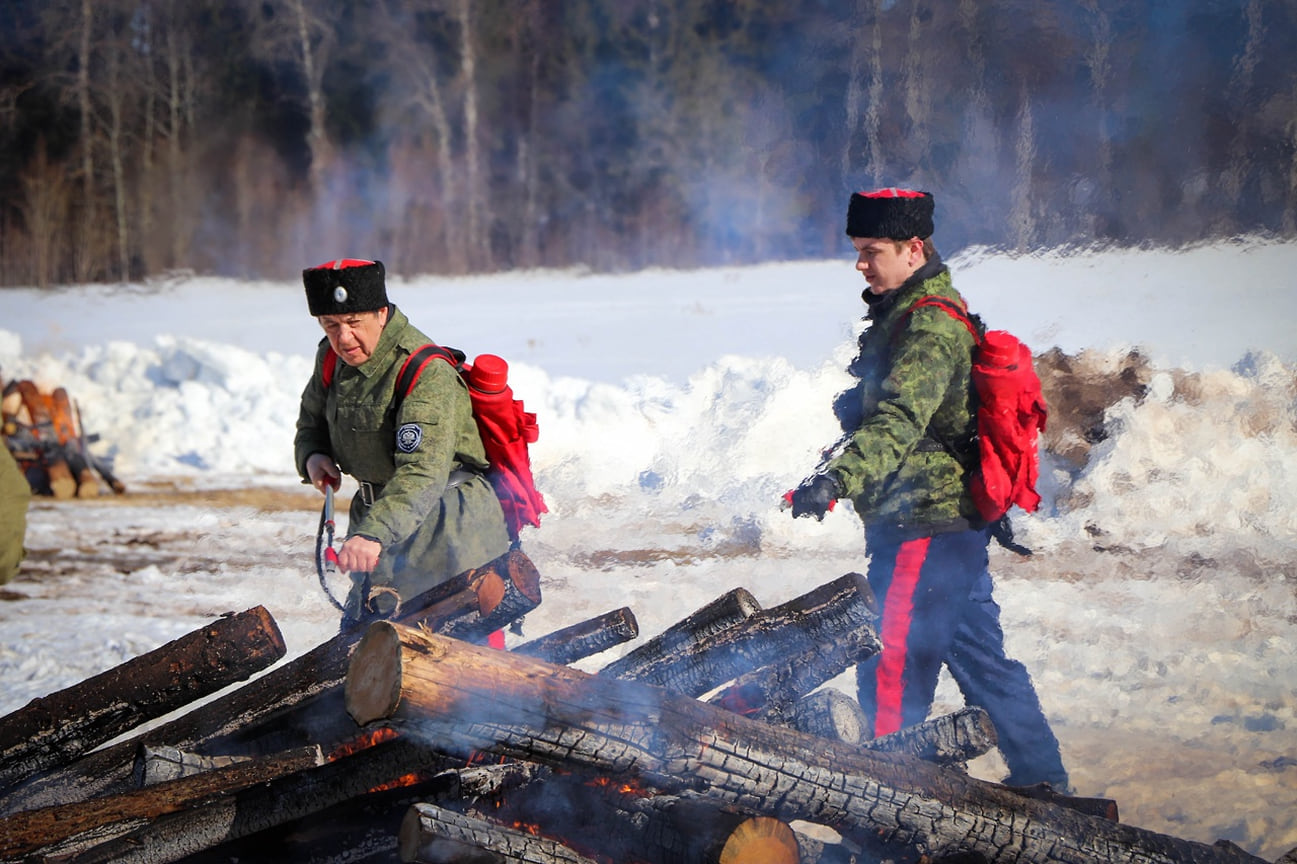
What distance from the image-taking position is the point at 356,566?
3.10 metres

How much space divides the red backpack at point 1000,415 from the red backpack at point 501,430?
141cm

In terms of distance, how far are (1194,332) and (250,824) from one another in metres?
7.02

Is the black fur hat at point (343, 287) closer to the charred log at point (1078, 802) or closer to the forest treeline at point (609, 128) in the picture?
the charred log at point (1078, 802)

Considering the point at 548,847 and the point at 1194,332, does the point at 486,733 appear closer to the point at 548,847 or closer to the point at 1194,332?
the point at 548,847

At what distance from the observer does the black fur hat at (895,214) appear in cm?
362

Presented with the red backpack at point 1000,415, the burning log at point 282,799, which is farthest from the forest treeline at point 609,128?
the burning log at point 282,799

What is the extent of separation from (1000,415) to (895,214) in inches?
29.3

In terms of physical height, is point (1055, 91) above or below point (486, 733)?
above

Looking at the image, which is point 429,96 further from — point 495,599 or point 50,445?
point 495,599

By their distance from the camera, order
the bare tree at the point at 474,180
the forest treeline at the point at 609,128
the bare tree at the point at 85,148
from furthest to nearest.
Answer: the bare tree at the point at 85,148 < the bare tree at the point at 474,180 < the forest treeline at the point at 609,128

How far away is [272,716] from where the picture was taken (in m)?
3.05

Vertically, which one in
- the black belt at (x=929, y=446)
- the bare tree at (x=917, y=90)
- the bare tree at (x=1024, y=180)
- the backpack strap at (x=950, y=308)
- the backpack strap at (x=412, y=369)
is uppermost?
the bare tree at (x=917, y=90)

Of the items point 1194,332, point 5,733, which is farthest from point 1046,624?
point 5,733

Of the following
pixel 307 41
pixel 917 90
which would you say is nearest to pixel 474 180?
pixel 307 41
